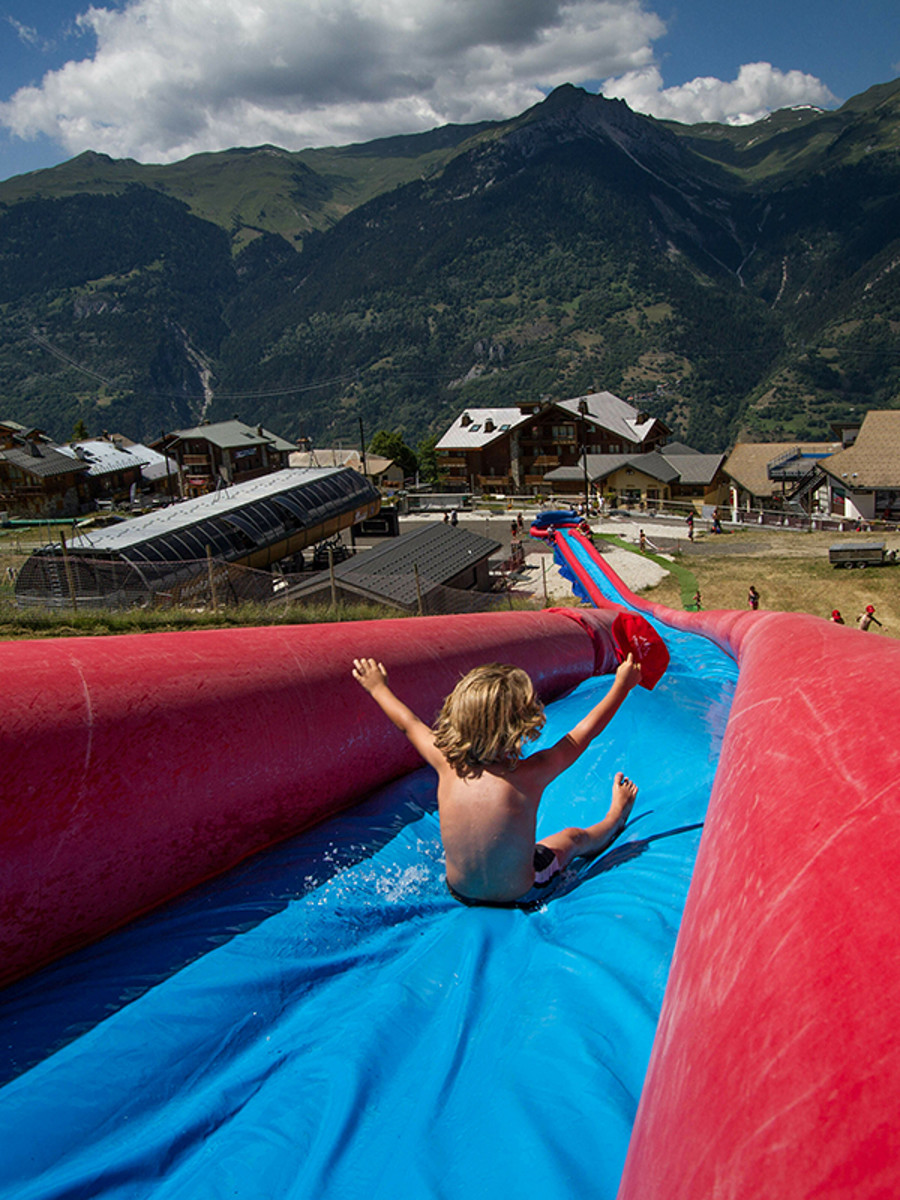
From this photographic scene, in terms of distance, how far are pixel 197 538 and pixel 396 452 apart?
50.6m

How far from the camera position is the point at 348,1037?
2.14 metres

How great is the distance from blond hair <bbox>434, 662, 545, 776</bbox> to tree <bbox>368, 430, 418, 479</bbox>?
6917 cm

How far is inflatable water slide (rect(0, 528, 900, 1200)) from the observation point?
3.98 ft

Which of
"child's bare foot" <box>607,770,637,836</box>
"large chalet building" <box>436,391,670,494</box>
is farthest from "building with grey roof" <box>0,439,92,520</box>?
"child's bare foot" <box>607,770,637,836</box>

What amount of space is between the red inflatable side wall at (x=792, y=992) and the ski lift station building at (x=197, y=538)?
12.9m

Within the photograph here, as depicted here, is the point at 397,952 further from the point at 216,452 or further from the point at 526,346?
the point at 526,346

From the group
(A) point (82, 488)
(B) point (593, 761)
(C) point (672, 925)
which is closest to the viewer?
(C) point (672, 925)

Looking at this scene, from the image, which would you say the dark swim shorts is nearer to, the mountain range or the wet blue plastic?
the wet blue plastic

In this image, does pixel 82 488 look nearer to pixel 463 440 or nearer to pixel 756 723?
pixel 463 440

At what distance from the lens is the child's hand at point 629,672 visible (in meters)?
2.89

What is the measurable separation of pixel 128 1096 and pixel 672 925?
174 cm

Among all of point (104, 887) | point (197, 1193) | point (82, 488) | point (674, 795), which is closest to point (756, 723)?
point (674, 795)

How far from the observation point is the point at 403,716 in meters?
2.89

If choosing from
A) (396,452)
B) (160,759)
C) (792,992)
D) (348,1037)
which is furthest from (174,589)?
(396,452)
